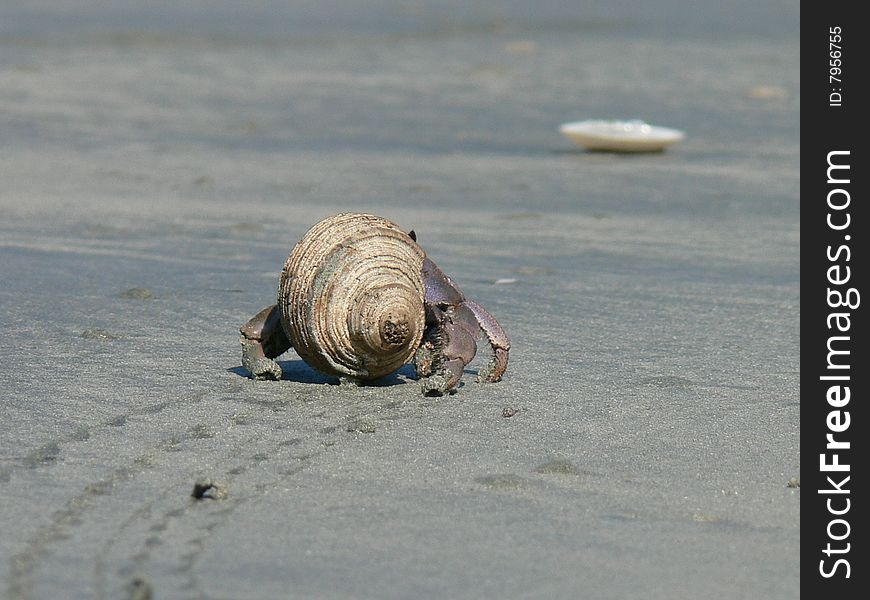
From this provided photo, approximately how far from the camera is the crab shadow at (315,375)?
16.3 feet

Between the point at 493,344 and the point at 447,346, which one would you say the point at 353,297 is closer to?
the point at 447,346

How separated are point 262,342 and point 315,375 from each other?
257 millimetres

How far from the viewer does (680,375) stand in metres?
5.19

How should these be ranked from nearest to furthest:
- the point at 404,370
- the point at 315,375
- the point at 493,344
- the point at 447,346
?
the point at 447,346
the point at 493,344
the point at 315,375
the point at 404,370

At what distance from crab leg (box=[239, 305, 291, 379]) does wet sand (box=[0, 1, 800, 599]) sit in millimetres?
88

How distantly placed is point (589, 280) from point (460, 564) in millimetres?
3840

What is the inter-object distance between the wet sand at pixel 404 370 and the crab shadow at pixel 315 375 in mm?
21

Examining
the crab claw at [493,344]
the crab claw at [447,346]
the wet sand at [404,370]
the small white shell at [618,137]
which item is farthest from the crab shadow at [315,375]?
the small white shell at [618,137]

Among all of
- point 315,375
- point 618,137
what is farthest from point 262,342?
point 618,137

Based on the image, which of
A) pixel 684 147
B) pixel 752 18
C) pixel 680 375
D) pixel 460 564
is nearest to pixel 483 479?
pixel 460 564

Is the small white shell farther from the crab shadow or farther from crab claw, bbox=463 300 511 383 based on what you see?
crab claw, bbox=463 300 511 383

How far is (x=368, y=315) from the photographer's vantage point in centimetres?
461

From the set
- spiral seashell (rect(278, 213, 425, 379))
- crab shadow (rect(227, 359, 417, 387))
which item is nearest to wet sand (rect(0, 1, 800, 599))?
crab shadow (rect(227, 359, 417, 387))
